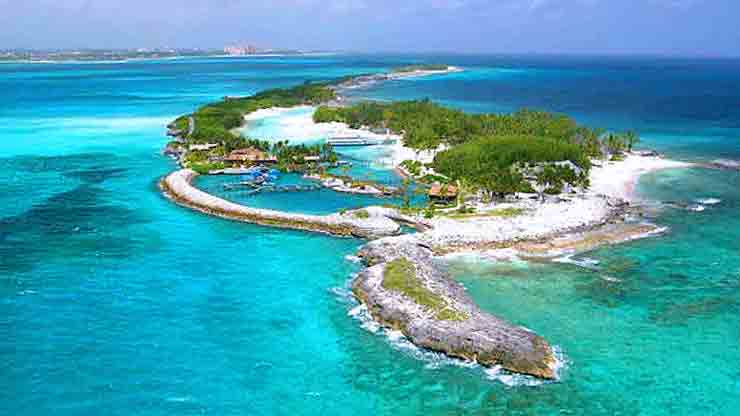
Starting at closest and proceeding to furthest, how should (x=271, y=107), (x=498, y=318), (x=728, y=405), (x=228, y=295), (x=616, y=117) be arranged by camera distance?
(x=728, y=405), (x=498, y=318), (x=228, y=295), (x=616, y=117), (x=271, y=107)

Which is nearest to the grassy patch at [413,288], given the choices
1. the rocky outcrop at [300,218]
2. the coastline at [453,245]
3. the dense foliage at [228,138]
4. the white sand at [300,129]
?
the coastline at [453,245]

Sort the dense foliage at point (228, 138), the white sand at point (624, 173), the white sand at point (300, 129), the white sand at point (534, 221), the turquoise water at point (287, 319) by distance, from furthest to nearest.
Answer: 1. the white sand at point (300, 129)
2. the dense foliage at point (228, 138)
3. the white sand at point (624, 173)
4. the white sand at point (534, 221)
5. the turquoise water at point (287, 319)

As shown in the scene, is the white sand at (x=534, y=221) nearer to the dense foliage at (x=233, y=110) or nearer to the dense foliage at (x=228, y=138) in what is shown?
the dense foliage at (x=228, y=138)

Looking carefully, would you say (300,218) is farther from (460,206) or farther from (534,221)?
(534,221)

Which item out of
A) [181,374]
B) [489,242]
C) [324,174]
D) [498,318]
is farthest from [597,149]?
[181,374]

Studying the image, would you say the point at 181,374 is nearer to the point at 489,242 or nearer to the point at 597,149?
the point at 489,242

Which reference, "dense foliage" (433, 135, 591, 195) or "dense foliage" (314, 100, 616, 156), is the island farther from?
"dense foliage" (314, 100, 616, 156)

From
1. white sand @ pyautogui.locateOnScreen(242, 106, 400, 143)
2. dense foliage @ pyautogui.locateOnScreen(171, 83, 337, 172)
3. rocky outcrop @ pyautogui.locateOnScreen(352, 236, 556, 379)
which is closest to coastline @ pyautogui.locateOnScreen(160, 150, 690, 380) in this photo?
rocky outcrop @ pyautogui.locateOnScreen(352, 236, 556, 379)
